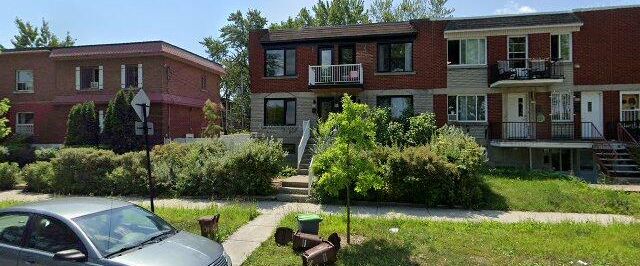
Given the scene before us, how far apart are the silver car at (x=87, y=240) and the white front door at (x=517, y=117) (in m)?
19.0

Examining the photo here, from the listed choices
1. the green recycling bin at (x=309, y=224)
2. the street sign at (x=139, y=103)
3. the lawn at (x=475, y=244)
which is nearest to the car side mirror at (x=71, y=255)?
the lawn at (x=475, y=244)

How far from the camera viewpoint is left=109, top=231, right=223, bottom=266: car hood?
5.14m

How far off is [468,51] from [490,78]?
184 cm

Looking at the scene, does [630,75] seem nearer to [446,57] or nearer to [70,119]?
[446,57]

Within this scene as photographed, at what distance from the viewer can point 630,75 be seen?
804 inches

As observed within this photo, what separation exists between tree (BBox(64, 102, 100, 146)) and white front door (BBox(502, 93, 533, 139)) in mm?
23118

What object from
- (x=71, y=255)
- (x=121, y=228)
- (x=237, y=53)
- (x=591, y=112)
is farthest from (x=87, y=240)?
(x=237, y=53)

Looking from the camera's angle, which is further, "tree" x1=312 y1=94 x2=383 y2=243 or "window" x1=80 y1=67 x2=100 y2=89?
"window" x1=80 y1=67 x2=100 y2=89

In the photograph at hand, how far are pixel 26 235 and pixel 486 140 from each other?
2034 cm

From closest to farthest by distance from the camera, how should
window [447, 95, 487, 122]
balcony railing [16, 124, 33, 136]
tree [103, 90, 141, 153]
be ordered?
1. window [447, 95, 487, 122]
2. tree [103, 90, 141, 153]
3. balcony railing [16, 124, 33, 136]

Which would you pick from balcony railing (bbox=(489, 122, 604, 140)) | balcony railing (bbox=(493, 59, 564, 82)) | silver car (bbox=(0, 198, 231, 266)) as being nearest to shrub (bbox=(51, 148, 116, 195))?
silver car (bbox=(0, 198, 231, 266))

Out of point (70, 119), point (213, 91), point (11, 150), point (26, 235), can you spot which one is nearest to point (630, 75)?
point (26, 235)

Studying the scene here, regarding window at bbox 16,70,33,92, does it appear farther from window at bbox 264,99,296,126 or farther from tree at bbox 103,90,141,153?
window at bbox 264,99,296,126

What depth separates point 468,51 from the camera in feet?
72.5
